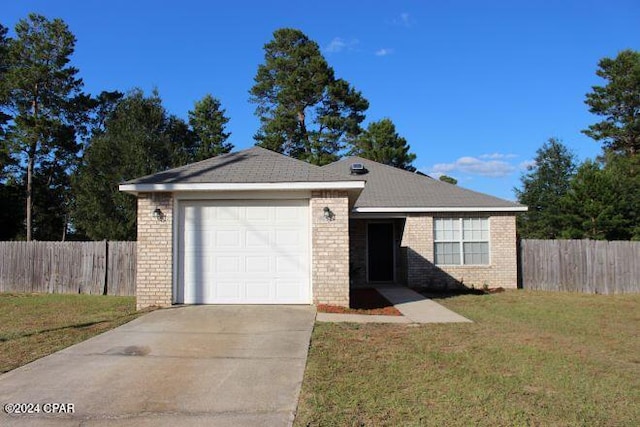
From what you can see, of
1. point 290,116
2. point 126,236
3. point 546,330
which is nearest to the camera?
point 546,330

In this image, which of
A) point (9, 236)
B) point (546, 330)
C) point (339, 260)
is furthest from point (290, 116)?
point (546, 330)

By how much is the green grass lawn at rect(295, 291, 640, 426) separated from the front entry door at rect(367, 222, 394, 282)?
23.4 ft

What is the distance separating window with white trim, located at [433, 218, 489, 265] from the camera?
52.1ft

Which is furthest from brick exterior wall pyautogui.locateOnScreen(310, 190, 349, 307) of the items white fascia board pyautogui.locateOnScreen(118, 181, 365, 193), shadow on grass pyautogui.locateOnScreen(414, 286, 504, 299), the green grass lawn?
shadow on grass pyautogui.locateOnScreen(414, 286, 504, 299)

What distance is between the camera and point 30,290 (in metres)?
16.0

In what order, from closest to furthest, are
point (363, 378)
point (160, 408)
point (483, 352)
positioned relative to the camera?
point (160, 408)
point (363, 378)
point (483, 352)

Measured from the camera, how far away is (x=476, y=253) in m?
15.9

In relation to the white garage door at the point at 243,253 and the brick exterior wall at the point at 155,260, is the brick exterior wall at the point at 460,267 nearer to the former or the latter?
the white garage door at the point at 243,253

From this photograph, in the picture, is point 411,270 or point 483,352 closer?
A: point 483,352

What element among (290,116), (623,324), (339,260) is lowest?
(623,324)

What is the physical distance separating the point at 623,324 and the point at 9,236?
3534 centimetres

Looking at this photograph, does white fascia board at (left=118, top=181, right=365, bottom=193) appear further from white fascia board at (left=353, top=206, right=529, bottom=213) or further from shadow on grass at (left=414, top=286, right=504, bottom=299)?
shadow on grass at (left=414, top=286, right=504, bottom=299)

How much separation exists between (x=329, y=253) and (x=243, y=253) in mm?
1824

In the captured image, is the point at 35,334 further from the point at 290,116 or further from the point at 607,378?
the point at 290,116
